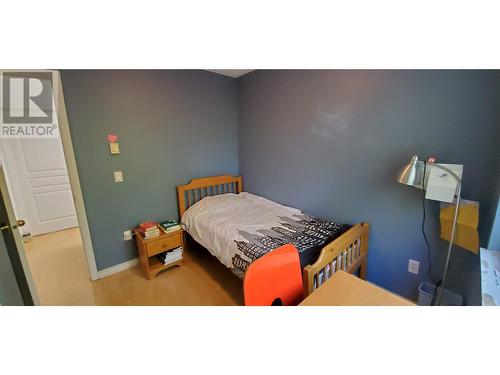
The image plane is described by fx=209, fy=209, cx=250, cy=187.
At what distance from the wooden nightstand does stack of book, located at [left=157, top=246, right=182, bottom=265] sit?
33 millimetres

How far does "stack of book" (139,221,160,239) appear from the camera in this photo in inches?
85.2

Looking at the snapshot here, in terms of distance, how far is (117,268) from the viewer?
2.32 meters

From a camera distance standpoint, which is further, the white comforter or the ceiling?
the ceiling

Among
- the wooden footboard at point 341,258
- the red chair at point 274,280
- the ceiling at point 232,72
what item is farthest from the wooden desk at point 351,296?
the ceiling at point 232,72

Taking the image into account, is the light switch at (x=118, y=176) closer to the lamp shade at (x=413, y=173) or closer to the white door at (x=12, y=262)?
the white door at (x=12, y=262)

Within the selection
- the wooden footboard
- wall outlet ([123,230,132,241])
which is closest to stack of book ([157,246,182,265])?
wall outlet ([123,230,132,241])

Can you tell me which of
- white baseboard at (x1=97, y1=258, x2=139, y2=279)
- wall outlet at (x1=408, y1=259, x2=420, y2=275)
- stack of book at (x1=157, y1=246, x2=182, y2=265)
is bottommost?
white baseboard at (x1=97, y1=258, x2=139, y2=279)

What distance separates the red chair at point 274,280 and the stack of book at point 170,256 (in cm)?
162

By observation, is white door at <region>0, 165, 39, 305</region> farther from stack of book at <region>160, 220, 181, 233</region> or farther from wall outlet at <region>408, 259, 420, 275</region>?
wall outlet at <region>408, 259, 420, 275</region>

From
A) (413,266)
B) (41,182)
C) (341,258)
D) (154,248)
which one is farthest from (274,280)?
(41,182)

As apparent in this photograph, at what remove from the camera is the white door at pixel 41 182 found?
115 inches

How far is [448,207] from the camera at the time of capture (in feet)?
4.45
